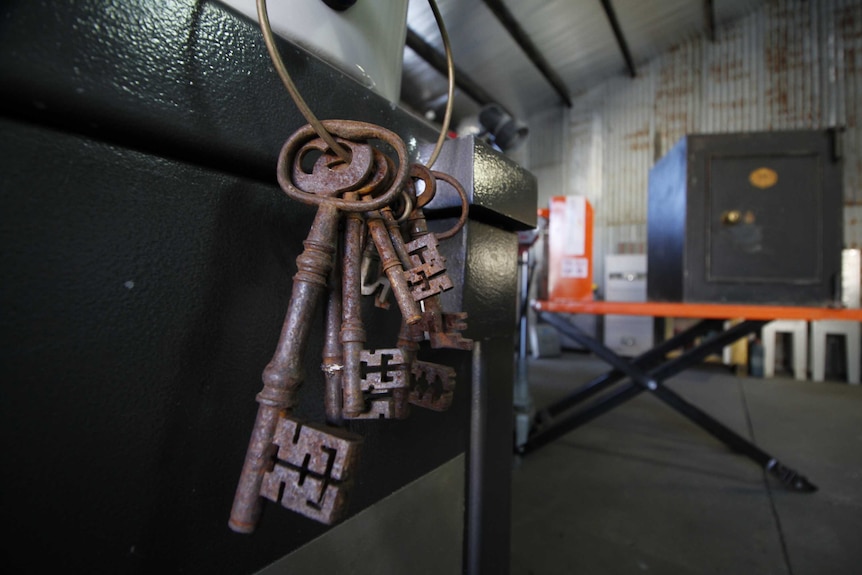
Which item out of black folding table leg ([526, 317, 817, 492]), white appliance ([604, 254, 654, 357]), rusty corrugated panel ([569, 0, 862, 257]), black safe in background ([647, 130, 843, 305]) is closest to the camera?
black safe in background ([647, 130, 843, 305])

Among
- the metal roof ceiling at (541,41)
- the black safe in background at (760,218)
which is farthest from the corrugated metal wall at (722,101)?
the black safe in background at (760,218)

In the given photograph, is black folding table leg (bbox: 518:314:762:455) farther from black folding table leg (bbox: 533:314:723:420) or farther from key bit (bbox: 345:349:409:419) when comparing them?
key bit (bbox: 345:349:409:419)

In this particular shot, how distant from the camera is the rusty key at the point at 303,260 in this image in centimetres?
27

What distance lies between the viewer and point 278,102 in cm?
37

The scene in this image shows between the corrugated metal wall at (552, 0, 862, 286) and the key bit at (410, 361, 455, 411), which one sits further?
the corrugated metal wall at (552, 0, 862, 286)

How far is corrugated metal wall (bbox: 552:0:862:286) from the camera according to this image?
3.63 metres

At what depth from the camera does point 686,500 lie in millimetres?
1428

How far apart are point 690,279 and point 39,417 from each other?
197 centimetres

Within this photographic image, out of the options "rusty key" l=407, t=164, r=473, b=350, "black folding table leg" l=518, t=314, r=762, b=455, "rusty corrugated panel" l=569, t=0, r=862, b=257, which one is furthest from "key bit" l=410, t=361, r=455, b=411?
"rusty corrugated panel" l=569, t=0, r=862, b=257

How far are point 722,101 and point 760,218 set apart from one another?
3.48 meters

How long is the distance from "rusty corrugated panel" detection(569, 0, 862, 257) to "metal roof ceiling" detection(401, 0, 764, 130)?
24cm

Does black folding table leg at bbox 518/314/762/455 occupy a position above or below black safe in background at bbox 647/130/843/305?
below

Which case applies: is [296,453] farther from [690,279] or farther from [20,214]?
[690,279]

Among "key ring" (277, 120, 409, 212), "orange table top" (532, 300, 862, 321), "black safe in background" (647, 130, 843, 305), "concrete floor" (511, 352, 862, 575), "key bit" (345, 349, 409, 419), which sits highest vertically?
"black safe in background" (647, 130, 843, 305)
